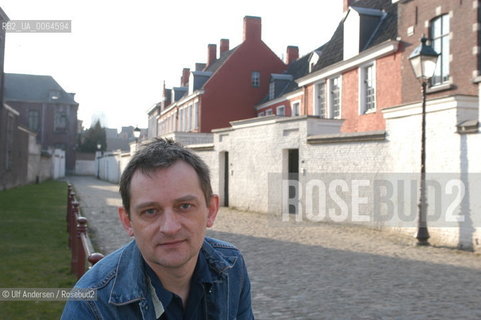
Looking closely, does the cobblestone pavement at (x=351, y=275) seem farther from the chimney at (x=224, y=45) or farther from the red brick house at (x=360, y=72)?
the chimney at (x=224, y=45)

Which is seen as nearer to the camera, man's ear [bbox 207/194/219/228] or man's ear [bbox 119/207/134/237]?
man's ear [bbox 119/207/134/237]

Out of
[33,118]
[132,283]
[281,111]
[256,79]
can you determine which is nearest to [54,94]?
[33,118]

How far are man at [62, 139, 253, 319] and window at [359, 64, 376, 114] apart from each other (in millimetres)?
18392

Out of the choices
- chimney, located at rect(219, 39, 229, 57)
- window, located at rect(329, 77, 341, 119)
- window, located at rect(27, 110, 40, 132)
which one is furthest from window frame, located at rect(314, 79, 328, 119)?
window, located at rect(27, 110, 40, 132)

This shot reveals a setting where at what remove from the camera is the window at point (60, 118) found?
60.0 meters

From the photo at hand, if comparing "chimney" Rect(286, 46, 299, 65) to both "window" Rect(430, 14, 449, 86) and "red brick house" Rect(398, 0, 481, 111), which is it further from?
"window" Rect(430, 14, 449, 86)

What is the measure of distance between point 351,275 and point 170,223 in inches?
239

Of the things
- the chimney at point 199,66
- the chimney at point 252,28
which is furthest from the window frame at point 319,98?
the chimney at point 199,66

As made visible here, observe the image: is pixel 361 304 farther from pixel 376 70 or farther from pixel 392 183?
pixel 376 70

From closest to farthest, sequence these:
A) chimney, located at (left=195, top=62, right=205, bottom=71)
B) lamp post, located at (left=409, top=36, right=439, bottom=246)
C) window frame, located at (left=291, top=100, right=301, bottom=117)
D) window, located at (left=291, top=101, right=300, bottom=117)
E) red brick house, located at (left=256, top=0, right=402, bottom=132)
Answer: lamp post, located at (left=409, top=36, right=439, bottom=246)
red brick house, located at (left=256, top=0, right=402, bottom=132)
window frame, located at (left=291, top=100, right=301, bottom=117)
window, located at (left=291, top=101, right=300, bottom=117)
chimney, located at (left=195, top=62, right=205, bottom=71)

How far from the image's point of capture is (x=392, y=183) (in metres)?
12.3

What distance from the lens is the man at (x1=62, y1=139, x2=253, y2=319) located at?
1.73 metres

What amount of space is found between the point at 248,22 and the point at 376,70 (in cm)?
1653

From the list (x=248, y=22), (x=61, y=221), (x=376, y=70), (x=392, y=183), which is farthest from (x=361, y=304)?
(x=248, y=22)
